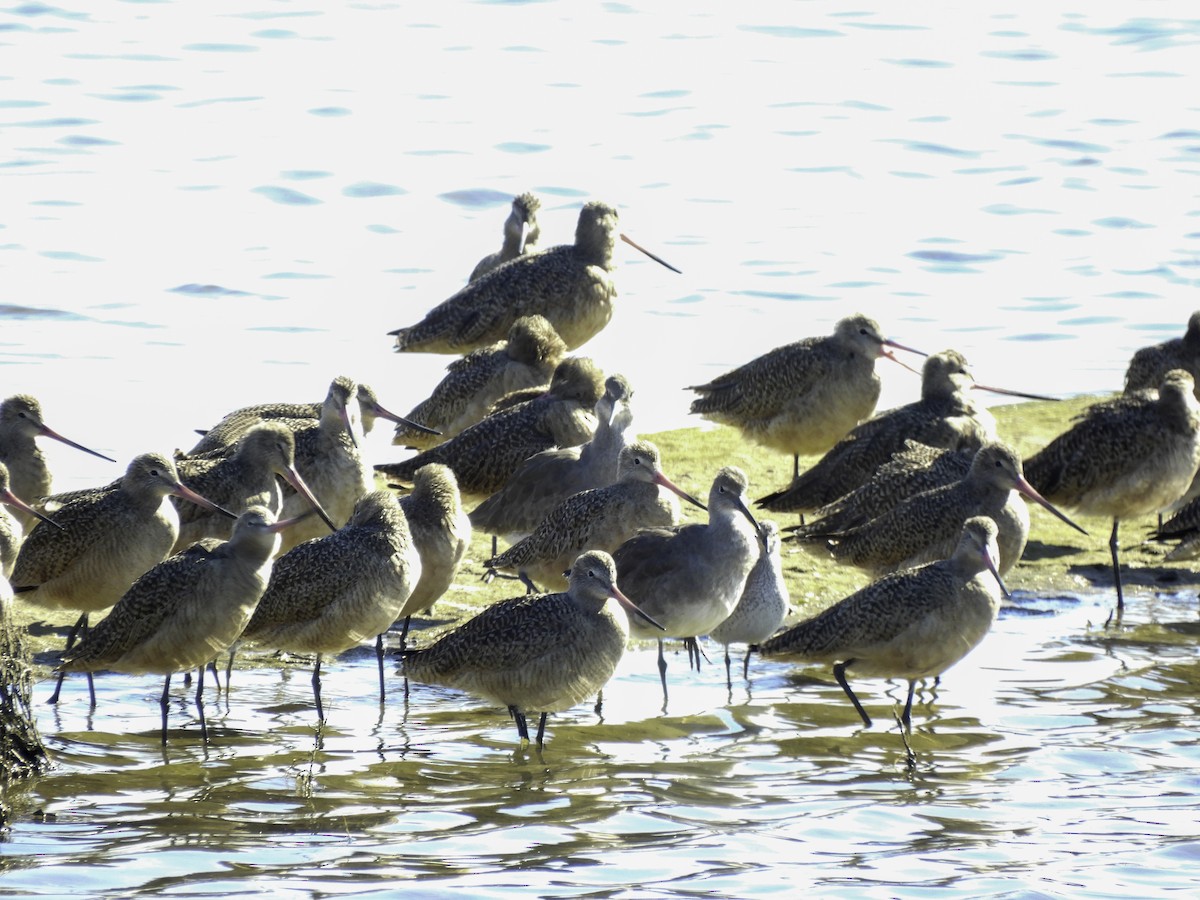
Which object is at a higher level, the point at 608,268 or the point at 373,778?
the point at 608,268

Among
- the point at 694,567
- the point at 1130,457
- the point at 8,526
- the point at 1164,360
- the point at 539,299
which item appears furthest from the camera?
the point at 539,299

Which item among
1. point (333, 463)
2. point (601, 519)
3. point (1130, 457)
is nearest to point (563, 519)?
point (601, 519)

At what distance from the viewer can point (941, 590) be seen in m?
8.01

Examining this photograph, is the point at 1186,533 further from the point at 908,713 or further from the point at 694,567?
the point at 694,567

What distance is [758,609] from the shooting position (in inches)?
338

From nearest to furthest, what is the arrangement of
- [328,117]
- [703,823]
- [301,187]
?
[703,823]
[301,187]
[328,117]

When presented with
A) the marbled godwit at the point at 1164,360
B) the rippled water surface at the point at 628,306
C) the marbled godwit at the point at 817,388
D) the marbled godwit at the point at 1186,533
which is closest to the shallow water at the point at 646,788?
the rippled water surface at the point at 628,306

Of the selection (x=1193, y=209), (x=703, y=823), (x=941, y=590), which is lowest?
(x=703, y=823)

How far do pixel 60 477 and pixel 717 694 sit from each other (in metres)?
4.20

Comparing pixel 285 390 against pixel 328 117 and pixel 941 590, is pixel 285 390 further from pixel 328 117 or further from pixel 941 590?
pixel 328 117

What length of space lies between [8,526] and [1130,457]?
207 inches

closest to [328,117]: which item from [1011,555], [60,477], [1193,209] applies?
[1193,209]

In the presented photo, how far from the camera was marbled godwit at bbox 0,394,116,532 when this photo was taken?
31.4 feet

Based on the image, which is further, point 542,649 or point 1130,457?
point 1130,457
